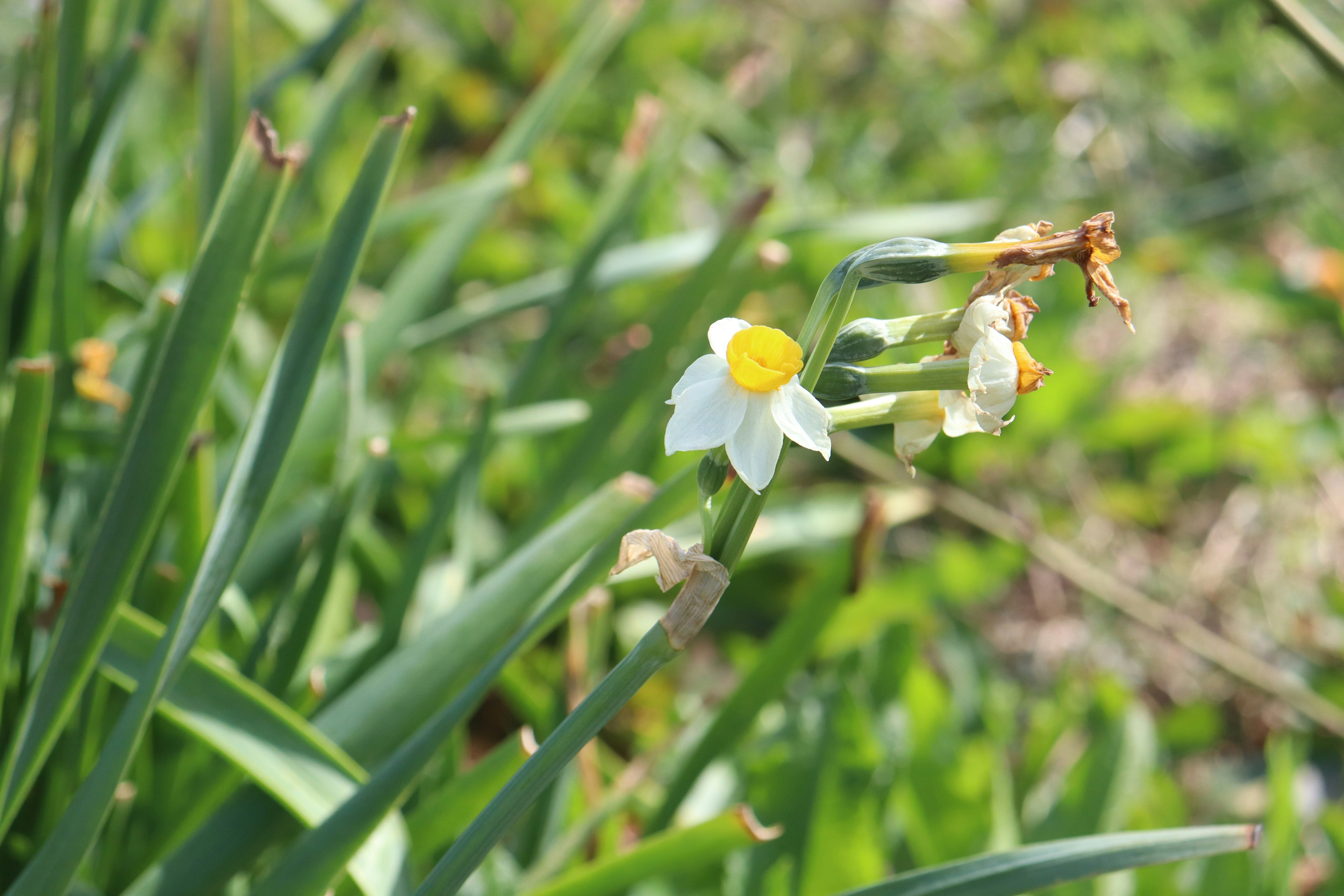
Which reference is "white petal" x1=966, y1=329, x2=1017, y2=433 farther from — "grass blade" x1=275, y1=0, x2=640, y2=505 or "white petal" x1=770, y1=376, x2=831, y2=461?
"grass blade" x1=275, y1=0, x2=640, y2=505

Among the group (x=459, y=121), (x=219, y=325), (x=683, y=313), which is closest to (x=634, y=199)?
(x=683, y=313)

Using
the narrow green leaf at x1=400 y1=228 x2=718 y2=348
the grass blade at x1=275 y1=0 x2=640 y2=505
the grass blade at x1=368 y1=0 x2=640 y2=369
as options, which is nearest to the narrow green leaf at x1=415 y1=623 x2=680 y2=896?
the grass blade at x1=275 y1=0 x2=640 y2=505

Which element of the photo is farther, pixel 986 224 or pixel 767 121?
pixel 767 121

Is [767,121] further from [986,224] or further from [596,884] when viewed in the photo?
[596,884]

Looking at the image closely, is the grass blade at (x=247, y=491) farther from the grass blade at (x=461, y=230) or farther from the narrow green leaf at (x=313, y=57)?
the narrow green leaf at (x=313, y=57)

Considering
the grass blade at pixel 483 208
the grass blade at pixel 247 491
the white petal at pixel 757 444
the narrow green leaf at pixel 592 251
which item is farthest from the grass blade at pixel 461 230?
the white petal at pixel 757 444

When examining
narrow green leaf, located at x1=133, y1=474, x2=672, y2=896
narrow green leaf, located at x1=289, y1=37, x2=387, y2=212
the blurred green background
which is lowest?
the blurred green background
